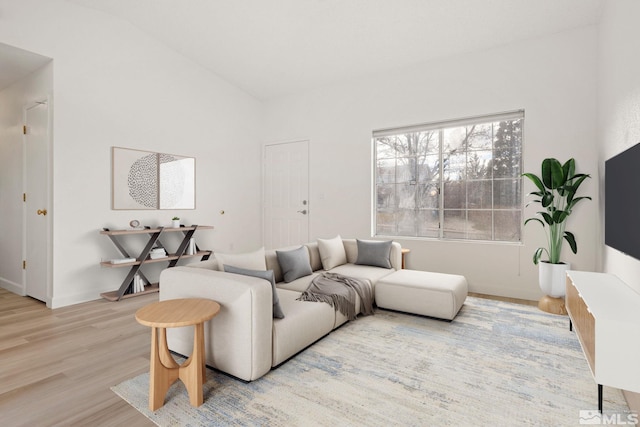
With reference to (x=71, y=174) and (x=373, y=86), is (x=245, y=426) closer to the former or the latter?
(x=71, y=174)

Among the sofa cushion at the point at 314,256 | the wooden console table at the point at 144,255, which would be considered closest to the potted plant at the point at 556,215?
the sofa cushion at the point at 314,256

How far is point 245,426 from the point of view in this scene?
5.42ft

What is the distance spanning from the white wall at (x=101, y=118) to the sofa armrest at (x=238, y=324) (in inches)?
94.8

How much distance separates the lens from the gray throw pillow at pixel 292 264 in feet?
10.8

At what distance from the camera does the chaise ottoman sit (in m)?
3.02

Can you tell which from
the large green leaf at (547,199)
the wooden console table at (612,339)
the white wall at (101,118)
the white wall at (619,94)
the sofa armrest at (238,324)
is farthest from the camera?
the white wall at (101,118)

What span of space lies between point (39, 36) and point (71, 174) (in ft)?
4.67

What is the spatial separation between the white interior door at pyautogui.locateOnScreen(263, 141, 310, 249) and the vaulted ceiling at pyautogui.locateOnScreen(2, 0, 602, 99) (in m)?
1.38

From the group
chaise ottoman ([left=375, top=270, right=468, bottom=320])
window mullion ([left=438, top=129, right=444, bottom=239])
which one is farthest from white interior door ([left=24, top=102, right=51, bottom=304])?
window mullion ([left=438, top=129, right=444, bottom=239])

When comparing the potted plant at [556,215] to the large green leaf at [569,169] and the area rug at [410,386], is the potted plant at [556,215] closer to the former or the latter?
the large green leaf at [569,169]

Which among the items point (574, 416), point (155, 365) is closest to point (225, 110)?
point (155, 365)

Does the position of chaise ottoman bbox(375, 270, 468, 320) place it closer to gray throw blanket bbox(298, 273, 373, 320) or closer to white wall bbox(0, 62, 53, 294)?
gray throw blanket bbox(298, 273, 373, 320)

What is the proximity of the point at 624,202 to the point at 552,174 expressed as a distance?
5.00 ft

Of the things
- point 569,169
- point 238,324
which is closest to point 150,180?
point 238,324
